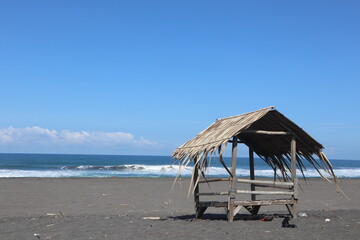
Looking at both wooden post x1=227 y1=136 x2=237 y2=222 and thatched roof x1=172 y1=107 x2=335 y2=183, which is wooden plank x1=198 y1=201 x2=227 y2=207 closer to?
wooden post x1=227 y1=136 x2=237 y2=222

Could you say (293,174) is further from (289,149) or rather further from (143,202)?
(143,202)

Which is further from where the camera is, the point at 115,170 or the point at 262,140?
the point at 115,170

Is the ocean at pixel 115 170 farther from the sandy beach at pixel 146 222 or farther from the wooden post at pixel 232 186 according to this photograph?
the wooden post at pixel 232 186

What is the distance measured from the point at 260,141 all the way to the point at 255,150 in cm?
41

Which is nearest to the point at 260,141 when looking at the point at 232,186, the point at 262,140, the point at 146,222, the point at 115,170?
the point at 262,140

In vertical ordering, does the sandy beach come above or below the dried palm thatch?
below

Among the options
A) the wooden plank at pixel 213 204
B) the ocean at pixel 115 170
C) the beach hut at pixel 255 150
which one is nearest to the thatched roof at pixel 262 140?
the beach hut at pixel 255 150

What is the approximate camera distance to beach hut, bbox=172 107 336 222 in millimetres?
9930

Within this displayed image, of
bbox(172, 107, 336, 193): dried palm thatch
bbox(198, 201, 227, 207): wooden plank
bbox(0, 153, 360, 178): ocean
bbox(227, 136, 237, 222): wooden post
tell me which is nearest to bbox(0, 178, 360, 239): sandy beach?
bbox(227, 136, 237, 222): wooden post

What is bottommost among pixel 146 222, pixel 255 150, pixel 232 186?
pixel 146 222

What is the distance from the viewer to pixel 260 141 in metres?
12.0

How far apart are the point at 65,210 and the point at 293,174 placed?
24.3ft

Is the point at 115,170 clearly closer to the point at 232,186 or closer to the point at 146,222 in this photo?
the point at 146,222

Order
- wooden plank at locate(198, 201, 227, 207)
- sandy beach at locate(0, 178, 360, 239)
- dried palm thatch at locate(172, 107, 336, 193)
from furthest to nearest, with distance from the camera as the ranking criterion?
wooden plank at locate(198, 201, 227, 207)
dried palm thatch at locate(172, 107, 336, 193)
sandy beach at locate(0, 178, 360, 239)
